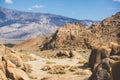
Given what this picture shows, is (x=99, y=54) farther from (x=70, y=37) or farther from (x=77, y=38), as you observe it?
(x=70, y=37)

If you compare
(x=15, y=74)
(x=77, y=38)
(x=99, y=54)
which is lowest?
(x=77, y=38)

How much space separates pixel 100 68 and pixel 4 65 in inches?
529

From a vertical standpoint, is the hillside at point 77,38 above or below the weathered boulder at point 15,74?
below

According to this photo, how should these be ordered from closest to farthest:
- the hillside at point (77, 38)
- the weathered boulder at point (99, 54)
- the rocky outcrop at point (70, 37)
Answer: the weathered boulder at point (99, 54), the hillside at point (77, 38), the rocky outcrop at point (70, 37)

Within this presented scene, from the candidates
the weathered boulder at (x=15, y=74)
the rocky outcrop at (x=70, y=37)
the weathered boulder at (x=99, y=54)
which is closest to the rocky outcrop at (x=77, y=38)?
the rocky outcrop at (x=70, y=37)

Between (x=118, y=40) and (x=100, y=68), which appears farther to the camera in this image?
(x=118, y=40)

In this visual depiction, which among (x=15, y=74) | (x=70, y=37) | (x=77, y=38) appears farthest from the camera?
(x=70, y=37)

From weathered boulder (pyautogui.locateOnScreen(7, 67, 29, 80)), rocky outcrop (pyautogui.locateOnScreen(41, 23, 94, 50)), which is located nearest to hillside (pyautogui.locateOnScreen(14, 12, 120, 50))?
rocky outcrop (pyautogui.locateOnScreen(41, 23, 94, 50))

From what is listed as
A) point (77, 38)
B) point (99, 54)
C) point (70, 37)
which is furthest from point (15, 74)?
point (70, 37)

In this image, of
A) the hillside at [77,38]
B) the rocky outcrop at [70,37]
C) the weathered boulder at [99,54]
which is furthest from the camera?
the rocky outcrop at [70,37]

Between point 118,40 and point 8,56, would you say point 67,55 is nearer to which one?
point 8,56

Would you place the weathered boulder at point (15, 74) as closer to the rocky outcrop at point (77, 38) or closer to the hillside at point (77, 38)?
the rocky outcrop at point (77, 38)

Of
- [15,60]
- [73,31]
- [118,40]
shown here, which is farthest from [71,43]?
[15,60]

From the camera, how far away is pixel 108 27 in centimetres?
12169
